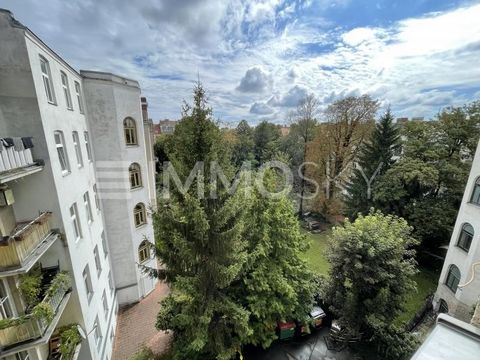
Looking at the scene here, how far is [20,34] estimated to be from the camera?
5652 millimetres

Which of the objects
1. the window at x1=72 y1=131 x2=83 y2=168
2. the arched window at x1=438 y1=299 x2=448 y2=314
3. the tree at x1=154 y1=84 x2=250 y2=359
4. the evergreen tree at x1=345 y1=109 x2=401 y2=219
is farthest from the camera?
the evergreen tree at x1=345 y1=109 x2=401 y2=219

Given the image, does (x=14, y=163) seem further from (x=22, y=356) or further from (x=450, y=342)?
(x=450, y=342)

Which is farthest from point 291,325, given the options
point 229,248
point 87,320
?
point 87,320

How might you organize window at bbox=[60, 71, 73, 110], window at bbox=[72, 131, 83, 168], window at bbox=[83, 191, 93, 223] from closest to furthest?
1. window at bbox=[60, 71, 73, 110]
2. window at bbox=[72, 131, 83, 168]
3. window at bbox=[83, 191, 93, 223]

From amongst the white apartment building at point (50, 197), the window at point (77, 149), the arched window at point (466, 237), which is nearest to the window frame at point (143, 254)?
the white apartment building at point (50, 197)

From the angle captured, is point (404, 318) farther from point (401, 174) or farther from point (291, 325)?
point (401, 174)

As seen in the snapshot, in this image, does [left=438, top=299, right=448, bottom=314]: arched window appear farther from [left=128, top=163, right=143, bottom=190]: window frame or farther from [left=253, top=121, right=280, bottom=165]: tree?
[left=253, top=121, right=280, bottom=165]: tree

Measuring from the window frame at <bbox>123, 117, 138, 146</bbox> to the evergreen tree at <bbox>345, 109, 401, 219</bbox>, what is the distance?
1810 centimetres

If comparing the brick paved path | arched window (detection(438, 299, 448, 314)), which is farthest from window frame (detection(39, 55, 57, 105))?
arched window (detection(438, 299, 448, 314))

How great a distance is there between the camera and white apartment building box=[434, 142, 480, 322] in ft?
35.1

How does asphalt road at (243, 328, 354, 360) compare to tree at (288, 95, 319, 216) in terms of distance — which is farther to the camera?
tree at (288, 95, 319, 216)

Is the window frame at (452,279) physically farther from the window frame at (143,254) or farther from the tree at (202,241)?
the window frame at (143,254)

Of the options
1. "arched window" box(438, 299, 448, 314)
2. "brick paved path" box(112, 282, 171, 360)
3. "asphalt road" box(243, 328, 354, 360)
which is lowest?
"asphalt road" box(243, 328, 354, 360)

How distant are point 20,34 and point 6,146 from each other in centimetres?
280
